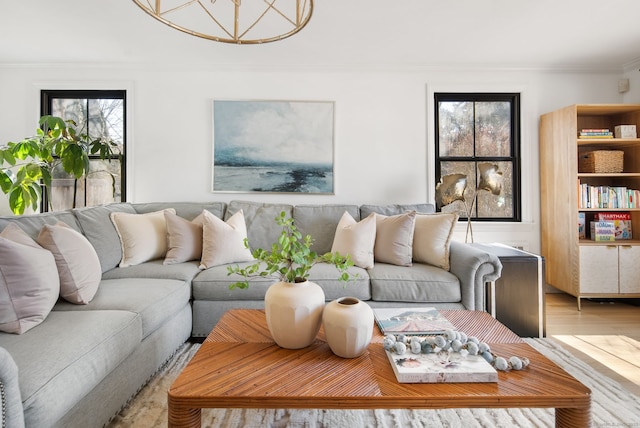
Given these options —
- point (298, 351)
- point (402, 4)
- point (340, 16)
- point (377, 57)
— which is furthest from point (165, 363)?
point (377, 57)

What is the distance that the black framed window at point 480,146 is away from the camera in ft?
12.2

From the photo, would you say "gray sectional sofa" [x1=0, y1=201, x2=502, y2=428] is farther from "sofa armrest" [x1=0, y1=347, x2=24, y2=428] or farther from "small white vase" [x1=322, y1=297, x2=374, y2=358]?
"small white vase" [x1=322, y1=297, x2=374, y2=358]

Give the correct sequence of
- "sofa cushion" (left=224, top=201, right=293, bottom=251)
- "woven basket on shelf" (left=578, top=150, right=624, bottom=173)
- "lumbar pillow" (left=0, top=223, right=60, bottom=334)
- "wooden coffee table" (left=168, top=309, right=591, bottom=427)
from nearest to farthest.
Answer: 1. "wooden coffee table" (left=168, top=309, right=591, bottom=427)
2. "lumbar pillow" (left=0, top=223, right=60, bottom=334)
3. "sofa cushion" (left=224, top=201, right=293, bottom=251)
4. "woven basket on shelf" (left=578, top=150, right=624, bottom=173)

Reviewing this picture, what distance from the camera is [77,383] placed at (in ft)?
3.95

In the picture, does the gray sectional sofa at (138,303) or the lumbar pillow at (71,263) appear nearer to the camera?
the gray sectional sofa at (138,303)

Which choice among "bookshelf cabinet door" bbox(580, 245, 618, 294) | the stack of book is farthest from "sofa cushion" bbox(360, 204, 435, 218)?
the stack of book

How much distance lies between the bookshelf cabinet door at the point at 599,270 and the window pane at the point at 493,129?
123cm

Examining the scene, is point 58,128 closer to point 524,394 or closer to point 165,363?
point 165,363

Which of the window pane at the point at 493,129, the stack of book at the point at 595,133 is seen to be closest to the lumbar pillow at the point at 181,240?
the window pane at the point at 493,129

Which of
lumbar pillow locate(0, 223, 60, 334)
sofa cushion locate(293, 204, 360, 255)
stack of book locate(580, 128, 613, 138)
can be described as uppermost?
stack of book locate(580, 128, 613, 138)

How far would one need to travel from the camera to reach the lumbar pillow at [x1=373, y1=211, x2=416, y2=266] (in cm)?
263

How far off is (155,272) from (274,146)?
1.73 metres

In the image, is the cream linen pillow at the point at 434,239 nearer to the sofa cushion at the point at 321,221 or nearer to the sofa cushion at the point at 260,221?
the sofa cushion at the point at 321,221

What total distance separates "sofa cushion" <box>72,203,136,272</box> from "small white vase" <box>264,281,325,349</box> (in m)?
1.59
